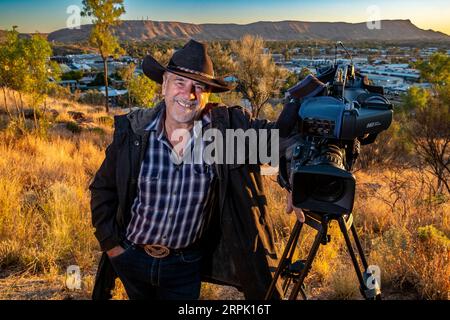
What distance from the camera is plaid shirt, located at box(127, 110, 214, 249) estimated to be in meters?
2.20

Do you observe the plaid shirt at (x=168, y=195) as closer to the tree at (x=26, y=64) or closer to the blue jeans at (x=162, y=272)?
the blue jeans at (x=162, y=272)

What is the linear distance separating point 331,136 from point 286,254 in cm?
65

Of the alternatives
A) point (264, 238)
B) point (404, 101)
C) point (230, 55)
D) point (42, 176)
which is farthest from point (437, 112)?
point (230, 55)

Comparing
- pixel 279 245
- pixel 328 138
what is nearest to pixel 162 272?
pixel 328 138

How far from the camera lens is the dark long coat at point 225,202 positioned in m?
2.17

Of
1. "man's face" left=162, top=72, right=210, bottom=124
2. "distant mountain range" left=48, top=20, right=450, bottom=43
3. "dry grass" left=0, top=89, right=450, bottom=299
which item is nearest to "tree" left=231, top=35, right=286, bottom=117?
"dry grass" left=0, top=89, right=450, bottom=299

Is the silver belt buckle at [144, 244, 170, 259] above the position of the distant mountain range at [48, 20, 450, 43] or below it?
below

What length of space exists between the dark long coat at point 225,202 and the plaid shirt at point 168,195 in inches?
2.2

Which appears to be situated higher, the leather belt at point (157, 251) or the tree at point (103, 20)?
the tree at point (103, 20)

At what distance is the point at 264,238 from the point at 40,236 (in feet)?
8.43

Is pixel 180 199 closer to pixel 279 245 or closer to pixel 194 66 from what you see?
pixel 194 66

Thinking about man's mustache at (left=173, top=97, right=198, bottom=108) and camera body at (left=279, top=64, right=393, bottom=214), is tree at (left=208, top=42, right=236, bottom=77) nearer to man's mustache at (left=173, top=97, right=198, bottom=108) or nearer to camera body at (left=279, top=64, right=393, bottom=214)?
man's mustache at (left=173, top=97, right=198, bottom=108)

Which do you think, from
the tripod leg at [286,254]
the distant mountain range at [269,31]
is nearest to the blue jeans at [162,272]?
the tripod leg at [286,254]

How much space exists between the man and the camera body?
447 mm
